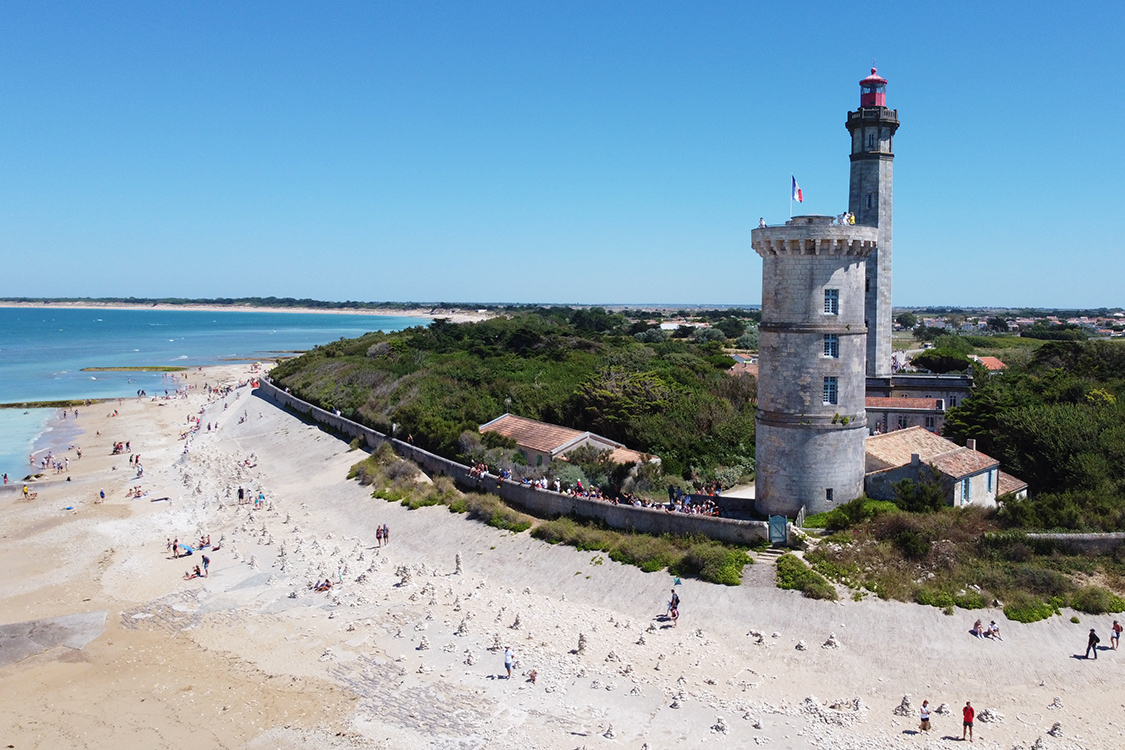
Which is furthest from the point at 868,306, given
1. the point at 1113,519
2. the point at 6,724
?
the point at 6,724

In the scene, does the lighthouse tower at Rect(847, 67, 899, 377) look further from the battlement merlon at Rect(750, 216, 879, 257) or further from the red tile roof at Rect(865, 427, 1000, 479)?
the battlement merlon at Rect(750, 216, 879, 257)

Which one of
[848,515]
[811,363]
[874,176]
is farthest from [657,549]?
[874,176]

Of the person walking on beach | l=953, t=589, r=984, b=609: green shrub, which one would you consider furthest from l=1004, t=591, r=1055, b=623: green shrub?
the person walking on beach

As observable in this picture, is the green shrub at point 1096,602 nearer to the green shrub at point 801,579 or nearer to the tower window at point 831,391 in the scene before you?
the green shrub at point 801,579

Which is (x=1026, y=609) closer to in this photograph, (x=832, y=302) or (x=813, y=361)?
(x=813, y=361)

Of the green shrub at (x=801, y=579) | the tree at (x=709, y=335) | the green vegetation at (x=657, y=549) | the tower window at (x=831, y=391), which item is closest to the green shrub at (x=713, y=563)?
the green vegetation at (x=657, y=549)

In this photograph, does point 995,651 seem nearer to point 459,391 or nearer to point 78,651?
point 78,651
